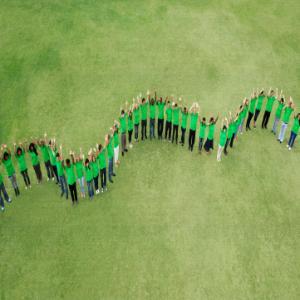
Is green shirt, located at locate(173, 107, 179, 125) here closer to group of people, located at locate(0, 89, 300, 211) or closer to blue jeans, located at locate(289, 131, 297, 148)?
group of people, located at locate(0, 89, 300, 211)

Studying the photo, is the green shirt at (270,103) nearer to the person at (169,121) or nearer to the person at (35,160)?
the person at (169,121)

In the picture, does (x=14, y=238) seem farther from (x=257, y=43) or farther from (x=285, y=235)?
(x=257, y=43)

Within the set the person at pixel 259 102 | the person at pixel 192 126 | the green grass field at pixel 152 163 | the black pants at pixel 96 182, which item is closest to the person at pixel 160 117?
the green grass field at pixel 152 163

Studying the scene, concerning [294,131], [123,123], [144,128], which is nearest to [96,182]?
[123,123]

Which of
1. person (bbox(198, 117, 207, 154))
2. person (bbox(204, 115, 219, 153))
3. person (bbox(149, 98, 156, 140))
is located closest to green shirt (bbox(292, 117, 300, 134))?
person (bbox(204, 115, 219, 153))

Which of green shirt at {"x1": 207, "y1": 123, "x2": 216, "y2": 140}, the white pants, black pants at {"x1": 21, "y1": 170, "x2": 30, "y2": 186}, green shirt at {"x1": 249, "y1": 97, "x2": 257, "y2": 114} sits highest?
green shirt at {"x1": 249, "y1": 97, "x2": 257, "y2": 114}

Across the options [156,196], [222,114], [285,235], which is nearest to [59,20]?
[222,114]

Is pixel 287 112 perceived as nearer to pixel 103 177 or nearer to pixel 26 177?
pixel 103 177
